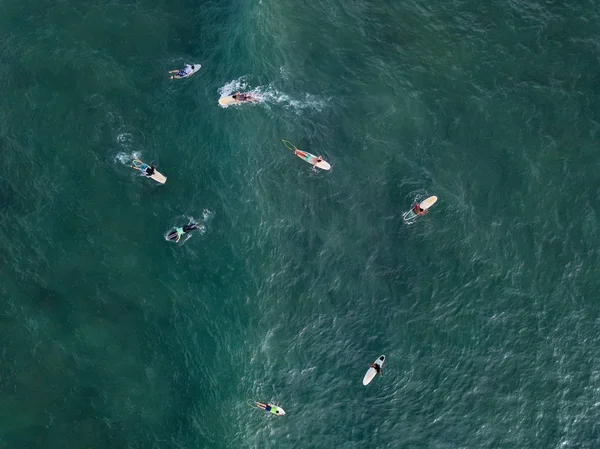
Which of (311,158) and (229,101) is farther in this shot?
(229,101)

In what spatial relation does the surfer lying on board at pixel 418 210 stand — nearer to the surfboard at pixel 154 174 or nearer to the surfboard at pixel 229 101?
the surfboard at pixel 229 101

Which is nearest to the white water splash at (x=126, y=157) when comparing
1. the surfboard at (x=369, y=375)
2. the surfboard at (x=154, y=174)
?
the surfboard at (x=154, y=174)

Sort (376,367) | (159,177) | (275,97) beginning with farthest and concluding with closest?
(275,97) → (159,177) → (376,367)

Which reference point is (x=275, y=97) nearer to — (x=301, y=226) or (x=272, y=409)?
(x=301, y=226)

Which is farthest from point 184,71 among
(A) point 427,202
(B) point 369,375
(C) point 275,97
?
(B) point 369,375

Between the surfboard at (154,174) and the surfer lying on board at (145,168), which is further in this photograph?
the surfboard at (154,174)

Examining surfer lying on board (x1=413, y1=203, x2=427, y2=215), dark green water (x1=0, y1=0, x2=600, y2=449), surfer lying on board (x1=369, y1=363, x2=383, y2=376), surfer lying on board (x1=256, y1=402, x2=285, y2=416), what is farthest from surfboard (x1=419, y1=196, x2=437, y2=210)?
surfer lying on board (x1=256, y1=402, x2=285, y2=416)
